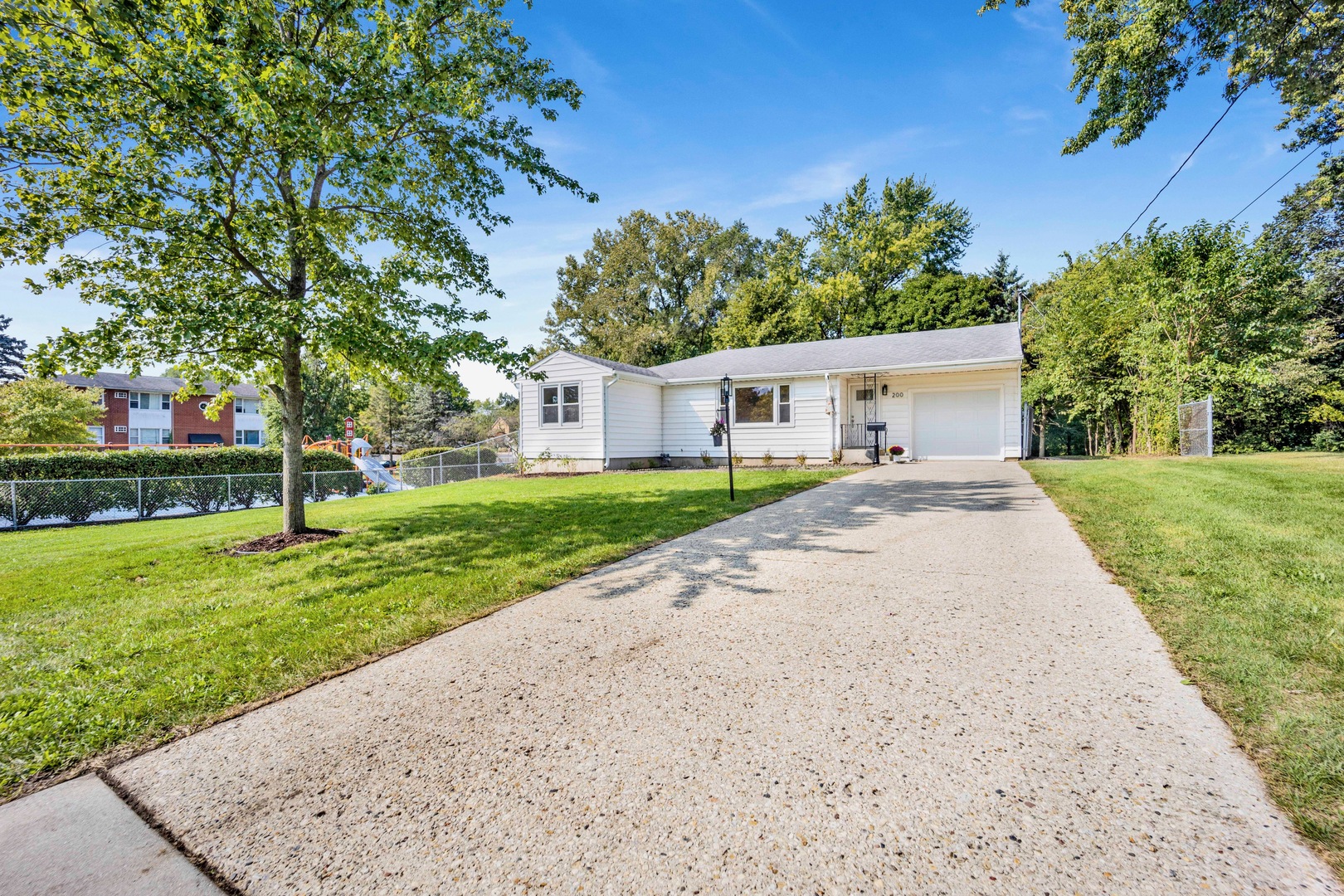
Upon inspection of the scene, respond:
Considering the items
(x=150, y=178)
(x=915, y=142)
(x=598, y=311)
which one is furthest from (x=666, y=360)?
(x=150, y=178)

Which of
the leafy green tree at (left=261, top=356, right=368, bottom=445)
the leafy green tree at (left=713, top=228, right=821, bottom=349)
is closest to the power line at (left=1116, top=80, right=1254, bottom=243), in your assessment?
the leafy green tree at (left=713, top=228, right=821, bottom=349)

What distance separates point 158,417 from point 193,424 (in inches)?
73.0

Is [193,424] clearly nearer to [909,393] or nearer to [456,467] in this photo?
[456,467]

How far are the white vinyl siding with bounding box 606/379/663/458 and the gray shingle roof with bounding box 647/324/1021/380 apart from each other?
92 centimetres

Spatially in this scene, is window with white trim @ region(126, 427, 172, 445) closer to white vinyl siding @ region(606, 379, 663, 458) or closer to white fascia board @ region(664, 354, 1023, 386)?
white vinyl siding @ region(606, 379, 663, 458)

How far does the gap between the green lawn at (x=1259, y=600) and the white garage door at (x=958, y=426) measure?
25.5 feet

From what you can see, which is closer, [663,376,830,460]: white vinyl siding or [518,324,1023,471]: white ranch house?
[518,324,1023,471]: white ranch house

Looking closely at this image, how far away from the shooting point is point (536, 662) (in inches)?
112

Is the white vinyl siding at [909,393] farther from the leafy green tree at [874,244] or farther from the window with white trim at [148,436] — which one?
the window with white trim at [148,436]

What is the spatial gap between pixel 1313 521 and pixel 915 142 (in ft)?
45.8

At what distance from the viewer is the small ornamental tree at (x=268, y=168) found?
4.94m

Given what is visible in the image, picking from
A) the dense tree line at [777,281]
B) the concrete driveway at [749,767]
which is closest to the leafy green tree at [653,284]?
the dense tree line at [777,281]

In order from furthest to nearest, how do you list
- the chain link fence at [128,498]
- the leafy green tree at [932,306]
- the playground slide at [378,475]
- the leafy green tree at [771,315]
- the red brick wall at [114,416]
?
the red brick wall at [114,416]
the leafy green tree at [771,315]
the leafy green tree at [932,306]
the playground slide at [378,475]
the chain link fence at [128,498]

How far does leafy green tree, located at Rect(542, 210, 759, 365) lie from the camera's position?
106 feet
